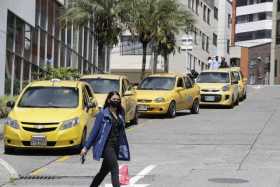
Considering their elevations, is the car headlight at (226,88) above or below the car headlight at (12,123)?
above

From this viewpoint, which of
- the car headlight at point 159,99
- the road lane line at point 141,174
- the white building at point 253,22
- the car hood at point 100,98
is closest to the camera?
the road lane line at point 141,174

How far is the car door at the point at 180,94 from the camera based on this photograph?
2604 cm

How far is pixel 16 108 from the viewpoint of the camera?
53.9ft

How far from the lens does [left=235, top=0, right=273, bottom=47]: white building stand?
357ft

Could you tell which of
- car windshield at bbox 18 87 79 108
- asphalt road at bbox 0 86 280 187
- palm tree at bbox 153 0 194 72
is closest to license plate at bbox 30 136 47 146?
asphalt road at bbox 0 86 280 187

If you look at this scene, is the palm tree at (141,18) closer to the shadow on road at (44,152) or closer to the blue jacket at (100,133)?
the shadow on road at (44,152)

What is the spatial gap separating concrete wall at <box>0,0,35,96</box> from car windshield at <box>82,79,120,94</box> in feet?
17.9

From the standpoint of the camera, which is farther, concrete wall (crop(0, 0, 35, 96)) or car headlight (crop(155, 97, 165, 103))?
concrete wall (crop(0, 0, 35, 96))

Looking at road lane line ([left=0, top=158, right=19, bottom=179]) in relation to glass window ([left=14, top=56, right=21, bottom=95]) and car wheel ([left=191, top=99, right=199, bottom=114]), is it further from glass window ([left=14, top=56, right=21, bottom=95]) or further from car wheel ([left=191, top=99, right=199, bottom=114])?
glass window ([left=14, top=56, right=21, bottom=95])

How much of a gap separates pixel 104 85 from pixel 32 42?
366 inches

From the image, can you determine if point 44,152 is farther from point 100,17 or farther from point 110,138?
point 100,17

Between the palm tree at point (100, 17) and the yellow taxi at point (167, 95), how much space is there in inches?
236

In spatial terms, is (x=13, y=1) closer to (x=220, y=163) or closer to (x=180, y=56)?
(x=220, y=163)

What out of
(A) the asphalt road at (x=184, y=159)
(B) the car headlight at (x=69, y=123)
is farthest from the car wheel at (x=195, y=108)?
(B) the car headlight at (x=69, y=123)
